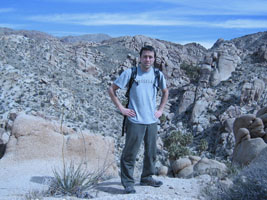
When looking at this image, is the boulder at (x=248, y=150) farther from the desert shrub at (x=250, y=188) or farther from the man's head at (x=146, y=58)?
the man's head at (x=146, y=58)

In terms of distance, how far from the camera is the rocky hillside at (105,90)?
22.5 metres

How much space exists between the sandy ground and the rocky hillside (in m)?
10.4

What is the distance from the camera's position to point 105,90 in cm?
3366

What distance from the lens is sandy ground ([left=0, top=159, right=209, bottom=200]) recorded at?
5.17 metres

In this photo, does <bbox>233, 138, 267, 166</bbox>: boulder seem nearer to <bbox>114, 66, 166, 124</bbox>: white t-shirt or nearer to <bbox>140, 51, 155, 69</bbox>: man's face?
<bbox>114, 66, 166, 124</bbox>: white t-shirt

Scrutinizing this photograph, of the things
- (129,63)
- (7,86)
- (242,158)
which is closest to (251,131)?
(242,158)

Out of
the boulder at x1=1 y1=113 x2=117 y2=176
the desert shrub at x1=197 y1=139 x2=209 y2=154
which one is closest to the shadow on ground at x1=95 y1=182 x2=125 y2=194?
the boulder at x1=1 y1=113 x2=117 y2=176

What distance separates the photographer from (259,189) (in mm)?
4559

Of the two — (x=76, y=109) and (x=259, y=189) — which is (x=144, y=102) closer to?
(x=259, y=189)

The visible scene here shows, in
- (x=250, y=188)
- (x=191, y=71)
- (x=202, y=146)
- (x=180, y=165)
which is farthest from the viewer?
(x=191, y=71)

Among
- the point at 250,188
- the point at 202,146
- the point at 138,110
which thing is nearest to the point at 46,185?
the point at 138,110

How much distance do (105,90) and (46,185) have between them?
91.6 feet

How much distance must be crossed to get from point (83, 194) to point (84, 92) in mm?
24431

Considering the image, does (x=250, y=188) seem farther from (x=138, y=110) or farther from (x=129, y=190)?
(x=138, y=110)
